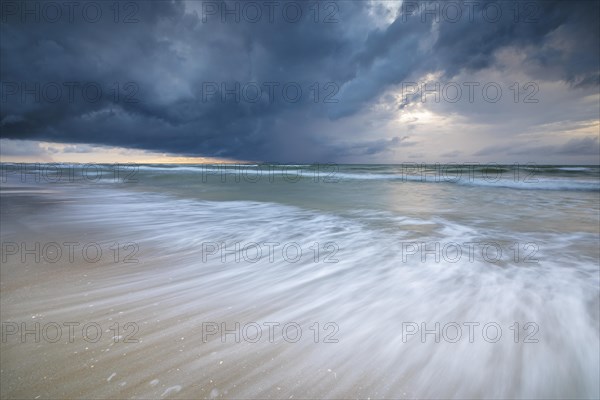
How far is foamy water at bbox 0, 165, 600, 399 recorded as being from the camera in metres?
1.33

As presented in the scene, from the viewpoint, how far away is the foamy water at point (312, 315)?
4.35 feet

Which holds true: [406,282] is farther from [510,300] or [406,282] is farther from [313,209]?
[313,209]

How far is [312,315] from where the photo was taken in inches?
76.4

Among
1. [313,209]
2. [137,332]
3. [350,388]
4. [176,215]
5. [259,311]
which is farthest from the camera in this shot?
[313,209]

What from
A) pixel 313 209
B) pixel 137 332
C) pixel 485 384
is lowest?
pixel 485 384

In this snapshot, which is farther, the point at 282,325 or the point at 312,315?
the point at 312,315

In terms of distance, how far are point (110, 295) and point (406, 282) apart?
8.16 ft

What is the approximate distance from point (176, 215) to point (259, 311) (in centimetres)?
442

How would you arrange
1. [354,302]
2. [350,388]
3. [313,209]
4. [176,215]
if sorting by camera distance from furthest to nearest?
[313,209] → [176,215] → [354,302] → [350,388]

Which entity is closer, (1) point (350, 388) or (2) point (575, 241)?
(1) point (350, 388)

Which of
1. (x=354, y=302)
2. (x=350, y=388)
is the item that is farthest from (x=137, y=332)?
(x=354, y=302)

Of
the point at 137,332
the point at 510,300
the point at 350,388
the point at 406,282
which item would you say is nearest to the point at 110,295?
the point at 137,332

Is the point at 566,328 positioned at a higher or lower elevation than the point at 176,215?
lower

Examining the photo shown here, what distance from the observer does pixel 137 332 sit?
5.39 feet
